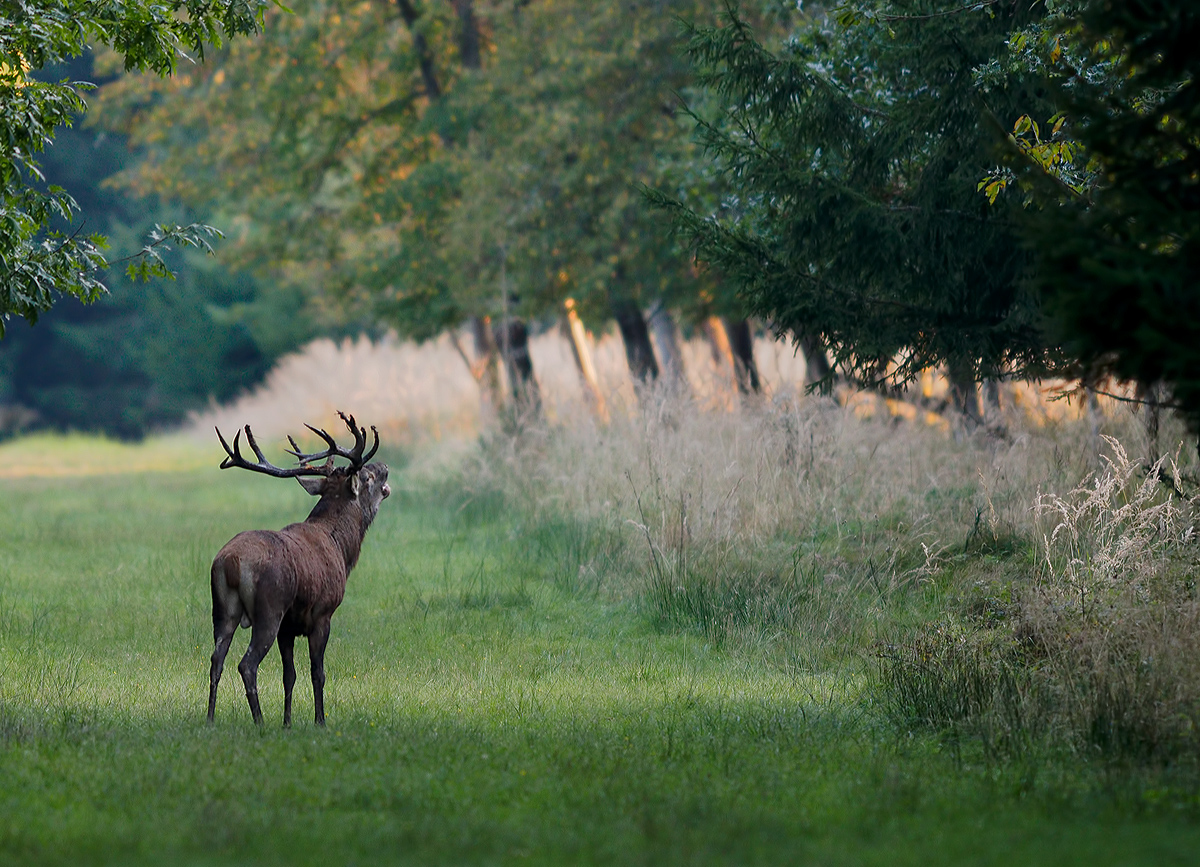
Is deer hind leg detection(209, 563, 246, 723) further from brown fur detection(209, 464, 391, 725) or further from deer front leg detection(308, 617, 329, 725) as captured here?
deer front leg detection(308, 617, 329, 725)

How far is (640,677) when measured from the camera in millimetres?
→ 10164

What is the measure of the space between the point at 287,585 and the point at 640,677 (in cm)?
313

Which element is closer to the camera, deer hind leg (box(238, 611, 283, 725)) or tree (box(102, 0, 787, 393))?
deer hind leg (box(238, 611, 283, 725))

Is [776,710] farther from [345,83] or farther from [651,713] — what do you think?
[345,83]

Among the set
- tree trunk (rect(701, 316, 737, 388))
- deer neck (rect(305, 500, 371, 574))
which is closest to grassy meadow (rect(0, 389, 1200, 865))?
deer neck (rect(305, 500, 371, 574))

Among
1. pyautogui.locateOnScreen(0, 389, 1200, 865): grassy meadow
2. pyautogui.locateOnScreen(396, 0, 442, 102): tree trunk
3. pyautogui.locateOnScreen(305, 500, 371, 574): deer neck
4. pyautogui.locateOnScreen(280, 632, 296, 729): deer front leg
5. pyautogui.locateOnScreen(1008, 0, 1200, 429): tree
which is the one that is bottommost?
pyautogui.locateOnScreen(0, 389, 1200, 865): grassy meadow

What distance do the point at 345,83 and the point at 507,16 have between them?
184 inches

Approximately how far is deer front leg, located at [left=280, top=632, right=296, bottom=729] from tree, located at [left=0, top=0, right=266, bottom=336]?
8.33 feet

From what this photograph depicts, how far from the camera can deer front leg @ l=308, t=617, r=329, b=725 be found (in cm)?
811

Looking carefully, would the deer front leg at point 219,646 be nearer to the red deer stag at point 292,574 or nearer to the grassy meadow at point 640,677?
the red deer stag at point 292,574

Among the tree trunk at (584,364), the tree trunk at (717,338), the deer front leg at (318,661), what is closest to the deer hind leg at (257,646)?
the deer front leg at (318,661)

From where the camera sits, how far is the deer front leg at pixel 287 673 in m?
8.12

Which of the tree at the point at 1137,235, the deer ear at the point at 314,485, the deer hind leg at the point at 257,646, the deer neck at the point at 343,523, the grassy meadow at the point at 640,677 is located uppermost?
the tree at the point at 1137,235

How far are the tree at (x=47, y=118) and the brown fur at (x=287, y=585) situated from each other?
77.3 inches
